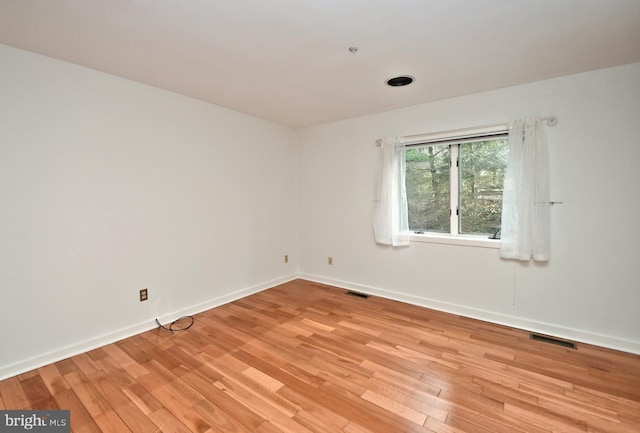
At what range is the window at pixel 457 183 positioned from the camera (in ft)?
9.93

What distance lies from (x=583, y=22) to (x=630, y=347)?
2.49 meters

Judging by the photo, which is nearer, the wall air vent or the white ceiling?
the white ceiling

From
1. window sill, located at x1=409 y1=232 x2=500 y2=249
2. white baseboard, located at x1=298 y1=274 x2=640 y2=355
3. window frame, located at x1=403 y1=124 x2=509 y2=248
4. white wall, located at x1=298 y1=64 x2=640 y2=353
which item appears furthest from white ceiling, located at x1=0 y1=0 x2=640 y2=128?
white baseboard, located at x1=298 y1=274 x2=640 y2=355

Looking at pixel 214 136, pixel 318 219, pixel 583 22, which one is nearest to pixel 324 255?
pixel 318 219

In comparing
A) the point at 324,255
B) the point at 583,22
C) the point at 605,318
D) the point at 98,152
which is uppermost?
the point at 583,22

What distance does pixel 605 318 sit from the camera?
2.48 meters

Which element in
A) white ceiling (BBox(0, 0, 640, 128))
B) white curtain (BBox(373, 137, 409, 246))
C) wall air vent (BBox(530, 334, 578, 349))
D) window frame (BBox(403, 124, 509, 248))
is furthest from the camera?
white curtain (BBox(373, 137, 409, 246))

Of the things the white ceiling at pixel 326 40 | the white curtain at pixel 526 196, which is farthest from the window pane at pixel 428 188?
the white ceiling at pixel 326 40

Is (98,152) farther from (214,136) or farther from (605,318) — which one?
(605,318)

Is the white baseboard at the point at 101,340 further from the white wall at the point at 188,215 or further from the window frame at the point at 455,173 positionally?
the window frame at the point at 455,173

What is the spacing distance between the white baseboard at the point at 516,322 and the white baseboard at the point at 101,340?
1710 millimetres

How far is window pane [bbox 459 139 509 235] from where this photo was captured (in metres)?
3.00

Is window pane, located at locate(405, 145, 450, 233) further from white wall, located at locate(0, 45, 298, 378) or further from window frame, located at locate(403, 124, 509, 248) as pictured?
white wall, located at locate(0, 45, 298, 378)

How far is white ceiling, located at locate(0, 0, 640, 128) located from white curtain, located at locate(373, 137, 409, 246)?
2.56 ft
